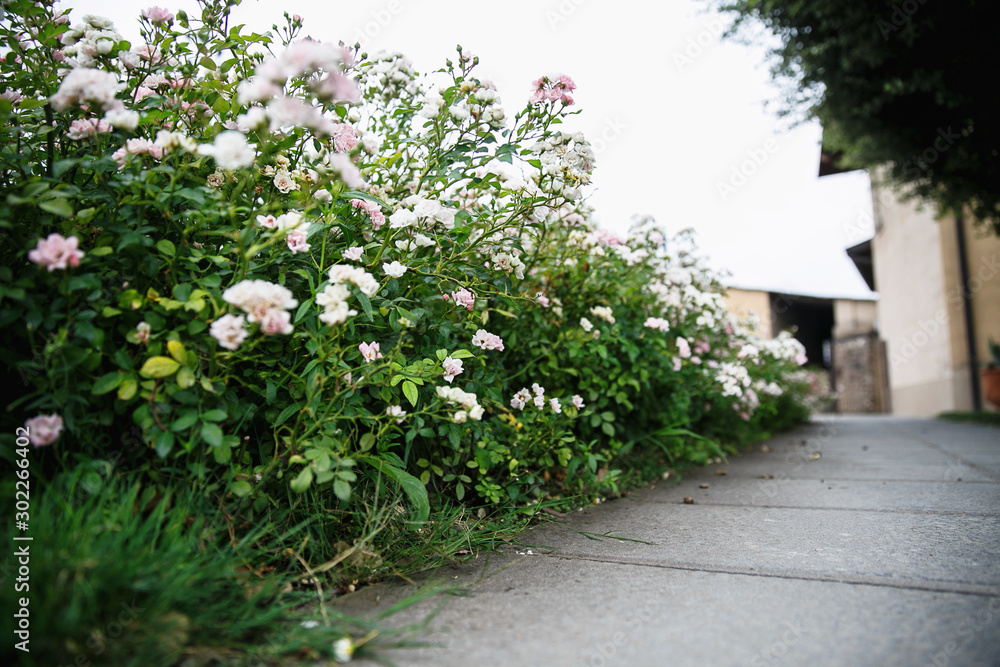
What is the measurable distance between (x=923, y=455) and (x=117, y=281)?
4276 millimetres

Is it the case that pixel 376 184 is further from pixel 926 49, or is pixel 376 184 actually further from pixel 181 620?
pixel 926 49

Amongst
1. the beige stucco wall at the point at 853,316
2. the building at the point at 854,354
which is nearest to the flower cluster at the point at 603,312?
the building at the point at 854,354

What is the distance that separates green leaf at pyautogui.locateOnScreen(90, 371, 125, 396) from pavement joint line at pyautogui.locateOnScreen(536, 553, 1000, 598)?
3.63 feet

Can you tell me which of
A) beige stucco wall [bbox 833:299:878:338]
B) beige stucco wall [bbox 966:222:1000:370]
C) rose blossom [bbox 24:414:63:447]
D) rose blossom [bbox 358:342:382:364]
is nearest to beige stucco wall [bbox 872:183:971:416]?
beige stucco wall [bbox 966:222:1000:370]

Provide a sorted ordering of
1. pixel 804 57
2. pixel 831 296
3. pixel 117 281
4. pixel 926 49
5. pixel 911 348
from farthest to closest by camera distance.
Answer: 1. pixel 831 296
2. pixel 911 348
3. pixel 804 57
4. pixel 926 49
5. pixel 117 281

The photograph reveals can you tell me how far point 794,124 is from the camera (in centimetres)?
654

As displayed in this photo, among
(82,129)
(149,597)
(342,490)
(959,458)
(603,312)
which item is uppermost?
(82,129)

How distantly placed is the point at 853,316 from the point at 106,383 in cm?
1888

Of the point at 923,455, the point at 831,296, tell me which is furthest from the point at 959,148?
the point at 831,296

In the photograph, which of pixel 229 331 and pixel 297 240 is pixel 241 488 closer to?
pixel 229 331

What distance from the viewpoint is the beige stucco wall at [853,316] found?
53.9ft

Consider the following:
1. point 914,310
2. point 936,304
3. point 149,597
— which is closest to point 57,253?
point 149,597

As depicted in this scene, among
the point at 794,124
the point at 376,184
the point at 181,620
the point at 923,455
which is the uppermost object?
the point at 794,124

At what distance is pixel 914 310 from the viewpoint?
35.0 ft
